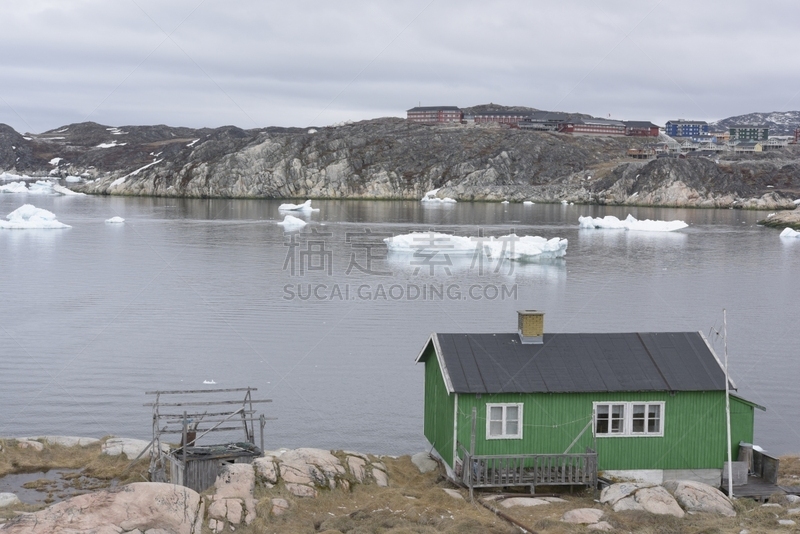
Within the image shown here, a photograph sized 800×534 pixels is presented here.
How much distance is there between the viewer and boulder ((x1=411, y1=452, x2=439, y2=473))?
800 inches

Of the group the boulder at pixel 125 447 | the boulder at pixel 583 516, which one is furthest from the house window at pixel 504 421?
the boulder at pixel 125 447

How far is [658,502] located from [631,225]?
8731 cm

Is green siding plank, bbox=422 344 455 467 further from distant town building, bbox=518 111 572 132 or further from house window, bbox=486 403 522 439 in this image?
distant town building, bbox=518 111 572 132

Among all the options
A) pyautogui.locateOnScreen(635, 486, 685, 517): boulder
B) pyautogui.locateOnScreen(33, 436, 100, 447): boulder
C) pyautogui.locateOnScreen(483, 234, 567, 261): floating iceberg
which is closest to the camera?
pyautogui.locateOnScreen(635, 486, 685, 517): boulder

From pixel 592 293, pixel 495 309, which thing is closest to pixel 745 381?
pixel 495 309

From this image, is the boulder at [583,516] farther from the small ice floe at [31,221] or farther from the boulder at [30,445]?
the small ice floe at [31,221]

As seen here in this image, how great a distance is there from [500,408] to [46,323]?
29.2 meters

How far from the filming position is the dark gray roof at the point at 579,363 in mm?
18609

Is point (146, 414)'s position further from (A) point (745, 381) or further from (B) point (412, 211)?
(B) point (412, 211)

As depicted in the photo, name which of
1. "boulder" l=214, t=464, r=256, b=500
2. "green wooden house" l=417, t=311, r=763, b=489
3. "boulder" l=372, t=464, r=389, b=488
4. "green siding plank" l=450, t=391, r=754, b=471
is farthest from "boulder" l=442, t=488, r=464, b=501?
"boulder" l=214, t=464, r=256, b=500

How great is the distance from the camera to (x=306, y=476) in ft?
56.5

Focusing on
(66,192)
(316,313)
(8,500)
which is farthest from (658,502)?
(66,192)

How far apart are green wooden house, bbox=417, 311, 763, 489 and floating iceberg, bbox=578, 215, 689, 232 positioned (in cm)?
7966

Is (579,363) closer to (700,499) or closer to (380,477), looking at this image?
(700,499)
